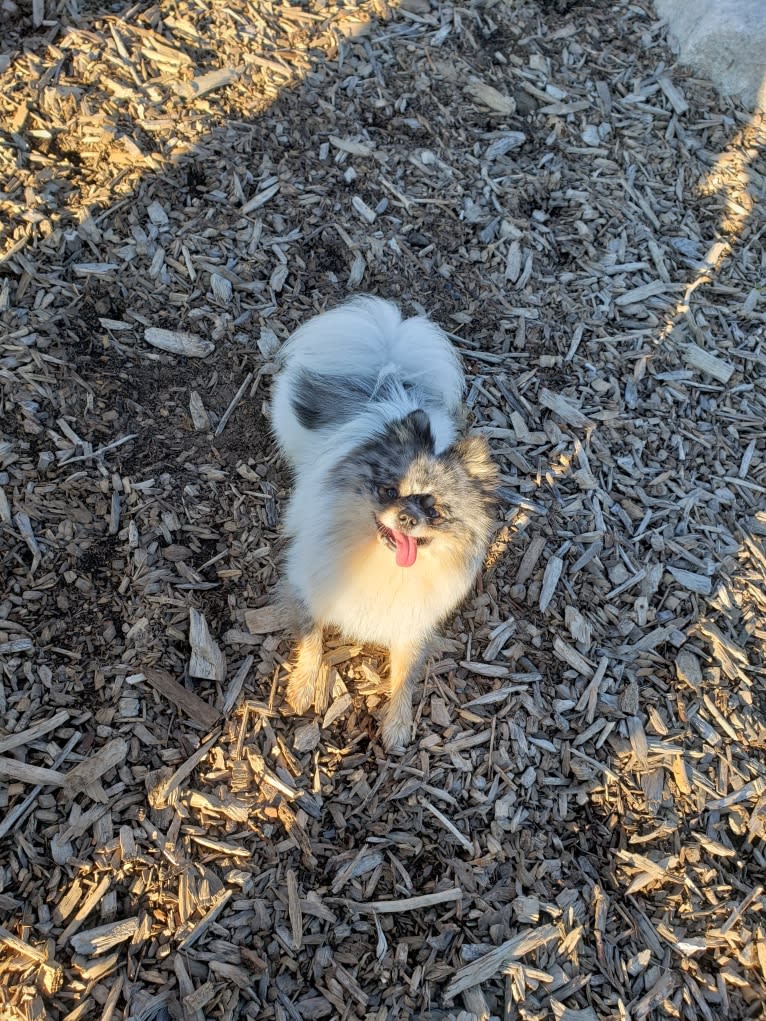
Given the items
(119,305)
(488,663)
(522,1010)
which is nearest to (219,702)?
(488,663)

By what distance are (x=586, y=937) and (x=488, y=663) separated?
1.31 metres

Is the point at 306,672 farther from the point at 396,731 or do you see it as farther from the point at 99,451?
the point at 99,451

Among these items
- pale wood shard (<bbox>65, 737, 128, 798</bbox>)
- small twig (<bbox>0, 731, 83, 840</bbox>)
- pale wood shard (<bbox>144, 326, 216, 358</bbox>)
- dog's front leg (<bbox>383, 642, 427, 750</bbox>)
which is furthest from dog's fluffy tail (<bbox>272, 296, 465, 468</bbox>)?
small twig (<bbox>0, 731, 83, 840</bbox>)

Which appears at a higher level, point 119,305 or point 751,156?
point 751,156

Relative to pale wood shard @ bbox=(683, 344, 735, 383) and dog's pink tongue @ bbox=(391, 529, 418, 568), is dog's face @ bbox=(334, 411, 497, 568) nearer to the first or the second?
dog's pink tongue @ bbox=(391, 529, 418, 568)

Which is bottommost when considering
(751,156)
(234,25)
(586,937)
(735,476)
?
(586,937)

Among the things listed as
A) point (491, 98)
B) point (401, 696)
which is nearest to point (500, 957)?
point (401, 696)

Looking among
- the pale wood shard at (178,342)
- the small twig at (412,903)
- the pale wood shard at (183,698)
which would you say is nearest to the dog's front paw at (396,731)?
the small twig at (412,903)

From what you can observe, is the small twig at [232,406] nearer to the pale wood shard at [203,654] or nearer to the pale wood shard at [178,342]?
the pale wood shard at [178,342]

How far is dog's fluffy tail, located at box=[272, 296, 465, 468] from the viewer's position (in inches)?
149

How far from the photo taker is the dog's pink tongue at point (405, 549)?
302cm

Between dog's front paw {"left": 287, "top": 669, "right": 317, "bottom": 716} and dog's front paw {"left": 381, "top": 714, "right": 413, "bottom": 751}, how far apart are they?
400mm

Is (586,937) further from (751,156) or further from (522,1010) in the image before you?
(751,156)

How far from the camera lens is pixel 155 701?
3.53m
